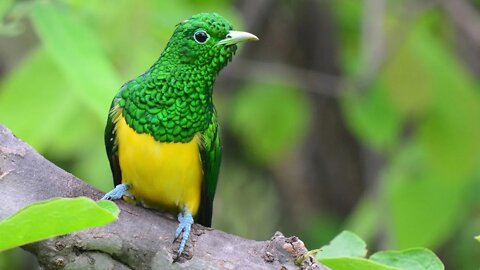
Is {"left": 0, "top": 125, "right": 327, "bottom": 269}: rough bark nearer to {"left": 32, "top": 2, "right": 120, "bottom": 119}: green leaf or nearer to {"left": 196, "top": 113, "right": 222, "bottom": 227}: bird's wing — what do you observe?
{"left": 196, "top": 113, "right": 222, "bottom": 227}: bird's wing

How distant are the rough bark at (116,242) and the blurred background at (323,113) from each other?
963 millimetres

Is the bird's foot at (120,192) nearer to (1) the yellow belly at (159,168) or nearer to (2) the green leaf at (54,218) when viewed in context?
(1) the yellow belly at (159,168)

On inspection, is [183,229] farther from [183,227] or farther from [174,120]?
[174,120]

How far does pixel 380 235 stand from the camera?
12.0ft

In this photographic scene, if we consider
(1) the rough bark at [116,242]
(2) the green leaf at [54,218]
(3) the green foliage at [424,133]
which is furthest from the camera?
(3) the green foliage at [424,133]

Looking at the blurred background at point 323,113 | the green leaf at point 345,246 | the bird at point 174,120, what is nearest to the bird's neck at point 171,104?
the bird at point 174,120

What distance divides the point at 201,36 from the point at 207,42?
0.7 inches

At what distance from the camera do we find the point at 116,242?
1.67 m

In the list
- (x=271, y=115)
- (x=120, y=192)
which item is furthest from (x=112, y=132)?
(x=271, y=115)

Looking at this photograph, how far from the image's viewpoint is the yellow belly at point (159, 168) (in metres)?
1.99

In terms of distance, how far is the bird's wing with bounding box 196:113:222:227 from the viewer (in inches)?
80.7

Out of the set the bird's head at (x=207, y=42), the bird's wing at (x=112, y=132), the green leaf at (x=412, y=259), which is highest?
the bird's head at (x=207, y=42)

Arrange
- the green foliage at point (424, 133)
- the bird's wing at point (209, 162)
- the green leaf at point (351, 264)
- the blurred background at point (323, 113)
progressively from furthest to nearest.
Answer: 1. the green foliage at point (424, 133)
2. the blurred background at point (323, 113)
3. the bird's wing at point (209, 162)
4. the green leaf at point (351, 264)

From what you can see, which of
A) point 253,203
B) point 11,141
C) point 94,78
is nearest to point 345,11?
point 253,203
